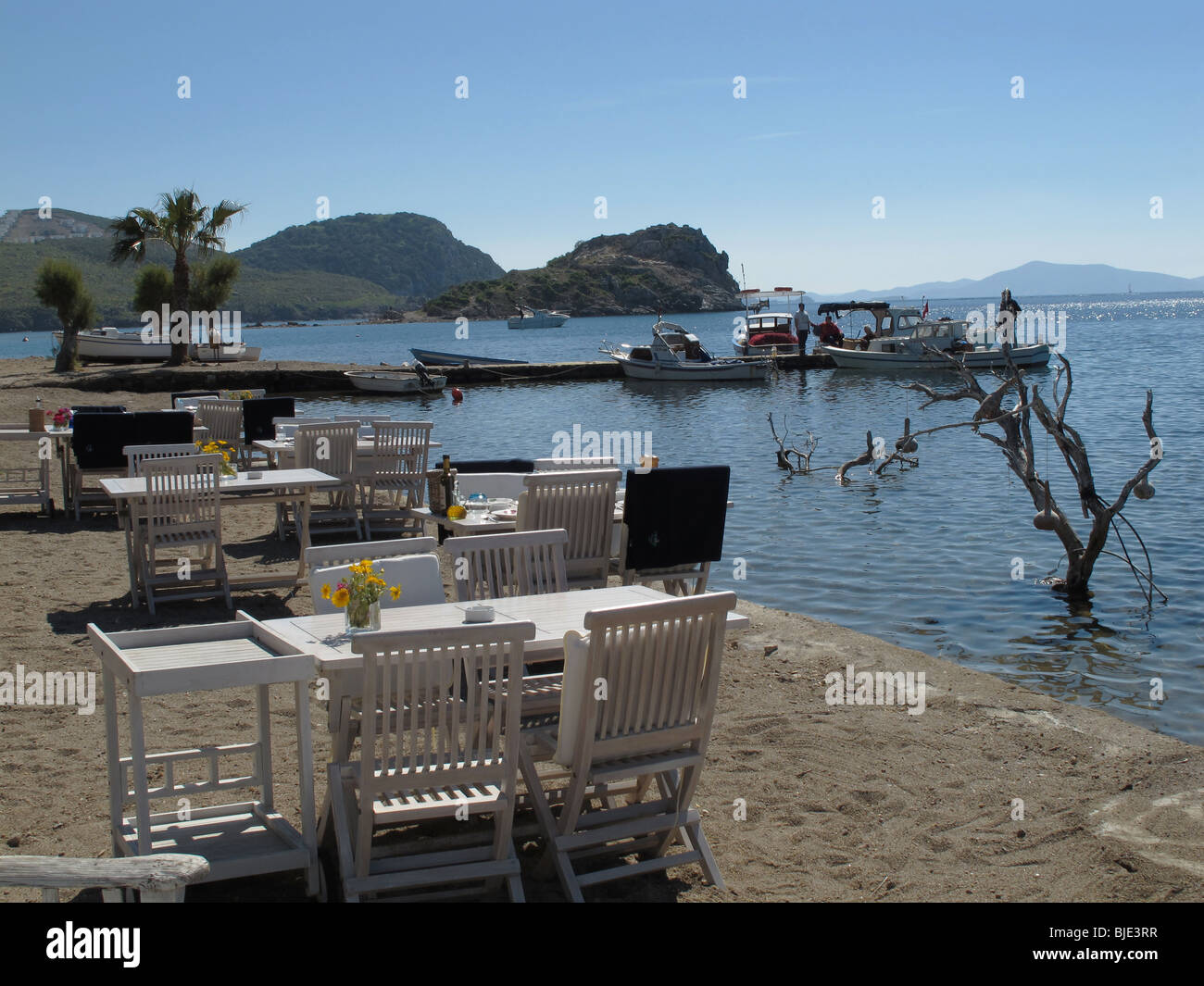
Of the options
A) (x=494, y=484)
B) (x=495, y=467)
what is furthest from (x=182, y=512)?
(x=495, y=467)

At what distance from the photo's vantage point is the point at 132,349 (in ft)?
124

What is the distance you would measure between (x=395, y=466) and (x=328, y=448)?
0.79 m

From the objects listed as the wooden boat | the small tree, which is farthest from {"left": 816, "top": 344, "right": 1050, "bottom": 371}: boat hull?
the small tree

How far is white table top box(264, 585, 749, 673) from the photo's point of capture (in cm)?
381

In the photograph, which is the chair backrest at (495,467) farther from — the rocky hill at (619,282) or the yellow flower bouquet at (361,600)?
the rocky hill at (619,282)

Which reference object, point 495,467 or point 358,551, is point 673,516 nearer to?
point 358,551

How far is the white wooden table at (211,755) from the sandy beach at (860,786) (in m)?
0.20

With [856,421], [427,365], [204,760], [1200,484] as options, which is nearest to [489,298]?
[427,365]

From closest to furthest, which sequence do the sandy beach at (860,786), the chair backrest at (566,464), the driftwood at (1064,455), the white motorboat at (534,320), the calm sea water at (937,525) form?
the sandy beach at (860,786) → the calm sea water at (937,525) → the driftwood at (1064,455) → the chair backrest at (566,464) → the white motorboat at (534,320)

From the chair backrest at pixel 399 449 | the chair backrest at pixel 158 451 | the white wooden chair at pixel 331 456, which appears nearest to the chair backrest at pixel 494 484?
the white wooden chair at pixel 331 456

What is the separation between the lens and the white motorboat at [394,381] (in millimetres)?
35844

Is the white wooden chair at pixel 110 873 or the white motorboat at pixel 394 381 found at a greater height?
the white motorboat at pixel 394 381
